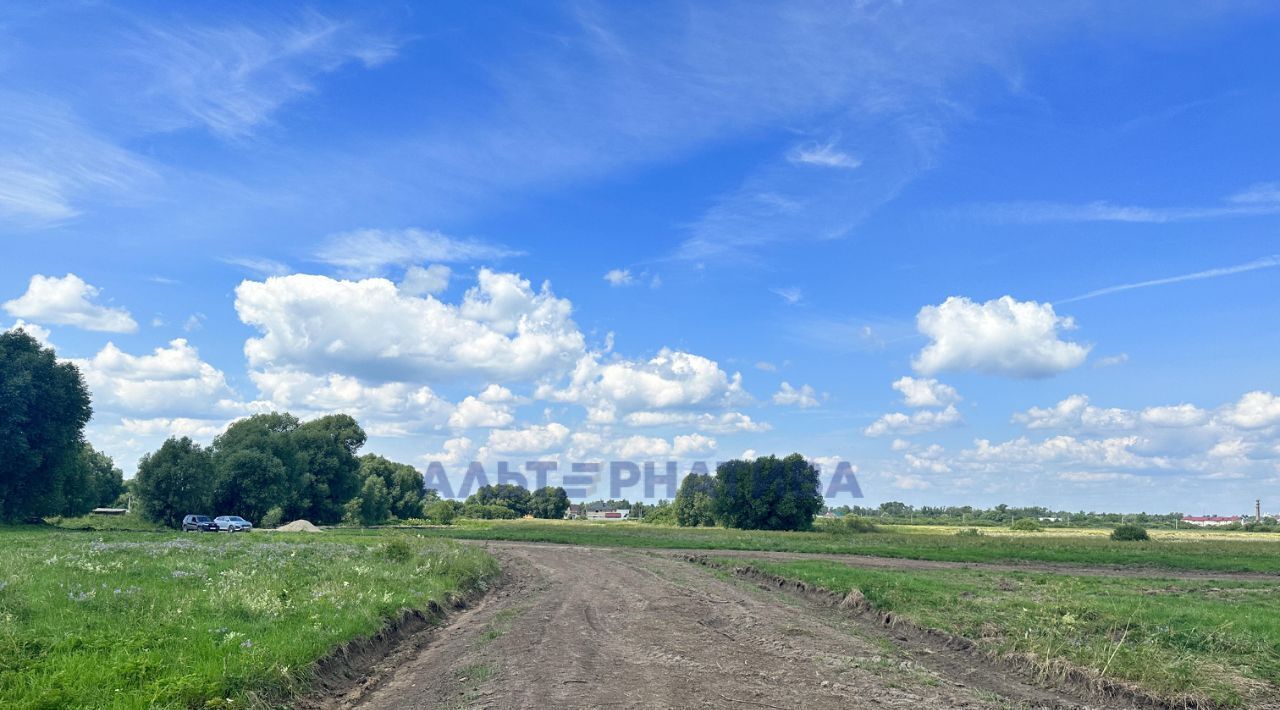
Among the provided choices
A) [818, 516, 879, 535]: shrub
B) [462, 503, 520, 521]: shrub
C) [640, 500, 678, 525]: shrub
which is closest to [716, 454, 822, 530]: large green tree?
[818, 516, 879, 535]: shrub

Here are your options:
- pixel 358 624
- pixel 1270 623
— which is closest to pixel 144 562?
pixel 358 624

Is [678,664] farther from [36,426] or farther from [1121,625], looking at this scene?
[36,426]

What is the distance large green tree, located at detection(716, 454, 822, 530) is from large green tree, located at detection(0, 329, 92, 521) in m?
78.9

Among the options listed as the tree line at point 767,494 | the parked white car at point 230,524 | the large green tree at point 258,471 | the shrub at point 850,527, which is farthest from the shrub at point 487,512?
the parked white car at point 230,524

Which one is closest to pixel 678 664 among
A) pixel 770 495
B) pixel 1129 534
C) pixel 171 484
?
pixel 1129 534

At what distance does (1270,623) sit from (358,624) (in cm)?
2071

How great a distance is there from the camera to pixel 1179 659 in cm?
1394

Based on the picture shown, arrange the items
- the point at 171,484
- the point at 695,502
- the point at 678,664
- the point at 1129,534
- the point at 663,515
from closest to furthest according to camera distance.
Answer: the point at 678,664 < the point at 1129,534 < the point at 171,484 < the point at 695,502 < the point at 663,515

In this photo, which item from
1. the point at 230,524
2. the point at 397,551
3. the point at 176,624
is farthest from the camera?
the point at 230,524

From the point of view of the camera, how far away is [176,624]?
539 inches

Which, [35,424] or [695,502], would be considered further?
[695,502]

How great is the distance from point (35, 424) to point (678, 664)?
7895 cm

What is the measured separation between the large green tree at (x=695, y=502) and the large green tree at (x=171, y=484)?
86.5 meters

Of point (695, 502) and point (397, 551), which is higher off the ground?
point (397, 551)
